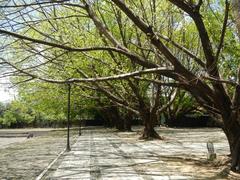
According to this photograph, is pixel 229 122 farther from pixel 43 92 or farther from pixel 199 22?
pixel 43 92

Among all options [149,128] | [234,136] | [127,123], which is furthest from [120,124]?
[234,136]

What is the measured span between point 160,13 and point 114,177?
1315 centimetres

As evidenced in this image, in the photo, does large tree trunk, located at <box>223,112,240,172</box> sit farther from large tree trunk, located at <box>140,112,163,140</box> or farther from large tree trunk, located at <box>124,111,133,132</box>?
large tree trunk, located at <box>124,111,133,132</box>

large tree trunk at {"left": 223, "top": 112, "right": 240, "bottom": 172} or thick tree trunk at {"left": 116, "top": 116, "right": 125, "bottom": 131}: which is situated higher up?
thick tree trunk at {"left": 116, "top": 116, "right": 125, "bottom": 131}

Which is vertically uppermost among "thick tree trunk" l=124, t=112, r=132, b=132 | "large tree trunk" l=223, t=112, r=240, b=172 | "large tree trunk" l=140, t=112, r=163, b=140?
"thick tree trunk" l=124, t=112, r=132, b=132

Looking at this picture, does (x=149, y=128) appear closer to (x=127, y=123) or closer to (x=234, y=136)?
(x=234, y=136)

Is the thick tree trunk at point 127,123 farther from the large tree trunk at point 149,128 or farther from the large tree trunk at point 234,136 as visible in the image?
the large tree trunk at point 234,136

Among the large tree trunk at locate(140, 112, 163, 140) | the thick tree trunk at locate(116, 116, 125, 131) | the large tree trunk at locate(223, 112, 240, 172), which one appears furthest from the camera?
the thick tree trunk at locate(116, 116, 125, 131)

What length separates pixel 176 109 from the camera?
5472 centimetres

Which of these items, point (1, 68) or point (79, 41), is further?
point (79, 41)

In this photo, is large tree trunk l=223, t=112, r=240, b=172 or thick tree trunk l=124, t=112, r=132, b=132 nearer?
large tree trunk l=223, t=112, r=240, b=172

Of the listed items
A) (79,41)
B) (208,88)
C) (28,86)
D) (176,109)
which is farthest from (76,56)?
(176,109)

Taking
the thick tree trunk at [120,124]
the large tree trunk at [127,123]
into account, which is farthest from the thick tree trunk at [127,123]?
the thick tree trunk at [120,124]

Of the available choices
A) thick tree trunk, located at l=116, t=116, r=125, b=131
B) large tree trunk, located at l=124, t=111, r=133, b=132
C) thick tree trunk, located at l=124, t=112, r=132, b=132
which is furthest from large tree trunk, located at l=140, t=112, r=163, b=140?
thick tree trunk, located at l=116, t=116, r=125, b=131
